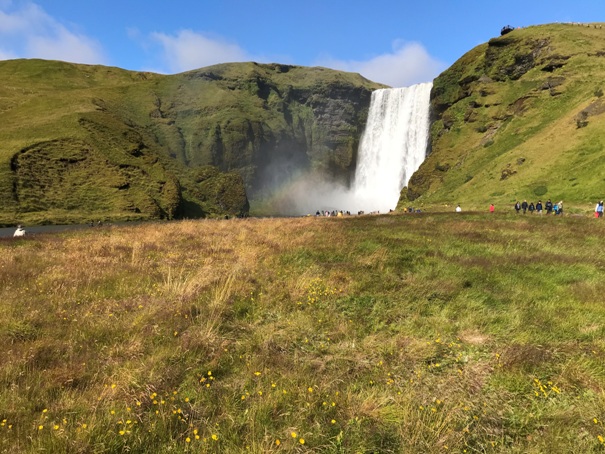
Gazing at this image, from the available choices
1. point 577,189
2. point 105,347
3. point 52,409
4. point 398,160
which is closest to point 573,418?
point 52,409

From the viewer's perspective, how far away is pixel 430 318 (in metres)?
7.29

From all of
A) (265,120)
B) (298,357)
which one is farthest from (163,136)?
Result: (298,357)

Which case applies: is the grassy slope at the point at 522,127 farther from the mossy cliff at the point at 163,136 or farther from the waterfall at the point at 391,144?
the mossy cliff at the point at 163,136

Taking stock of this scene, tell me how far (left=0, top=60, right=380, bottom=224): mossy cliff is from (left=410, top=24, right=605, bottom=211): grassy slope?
51282mm

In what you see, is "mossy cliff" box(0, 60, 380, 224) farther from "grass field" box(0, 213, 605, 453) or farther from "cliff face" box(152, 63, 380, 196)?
"grass field" box(0, 213, 605, 453)

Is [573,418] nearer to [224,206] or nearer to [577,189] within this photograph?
[577,189]

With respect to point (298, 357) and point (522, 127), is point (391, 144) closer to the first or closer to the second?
point (522, 127)

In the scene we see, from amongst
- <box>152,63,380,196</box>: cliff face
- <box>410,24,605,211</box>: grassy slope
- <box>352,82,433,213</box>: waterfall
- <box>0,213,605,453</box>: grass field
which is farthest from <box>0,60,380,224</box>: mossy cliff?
<box>0,213,605,453</box>: grass field

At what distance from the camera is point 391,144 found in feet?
273

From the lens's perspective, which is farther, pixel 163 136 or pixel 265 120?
pixel 265 120

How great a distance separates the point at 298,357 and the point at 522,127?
59415mm

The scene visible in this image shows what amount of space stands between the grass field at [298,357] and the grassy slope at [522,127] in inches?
1297

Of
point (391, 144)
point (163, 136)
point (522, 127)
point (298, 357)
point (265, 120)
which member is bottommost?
point (298, 357)

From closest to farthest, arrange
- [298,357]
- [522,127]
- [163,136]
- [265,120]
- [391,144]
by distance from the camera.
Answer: [298,357]
[522,127]
[391,144]
[163,136]
[265,120]
